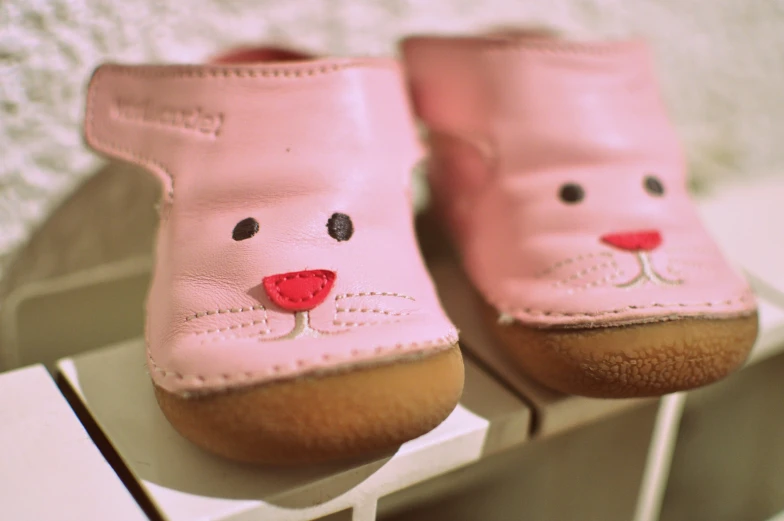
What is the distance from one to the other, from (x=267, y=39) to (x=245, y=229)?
0.26 meters

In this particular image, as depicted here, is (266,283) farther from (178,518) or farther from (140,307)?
(140,307)

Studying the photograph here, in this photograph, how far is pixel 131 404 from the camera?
17.2 inches

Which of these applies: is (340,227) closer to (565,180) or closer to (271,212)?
(271,212)

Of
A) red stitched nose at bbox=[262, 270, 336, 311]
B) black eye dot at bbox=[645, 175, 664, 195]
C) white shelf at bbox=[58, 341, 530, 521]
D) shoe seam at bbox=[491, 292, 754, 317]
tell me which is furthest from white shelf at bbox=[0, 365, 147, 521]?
black eye dot at bbox=[645, 175, 664, 195]

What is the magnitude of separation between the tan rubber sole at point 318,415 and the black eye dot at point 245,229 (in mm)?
92

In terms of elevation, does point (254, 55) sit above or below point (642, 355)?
above

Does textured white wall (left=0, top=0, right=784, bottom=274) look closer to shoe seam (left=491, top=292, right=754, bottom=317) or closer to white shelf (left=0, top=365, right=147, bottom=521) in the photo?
white shelf (left=0, top=365, right=147, bottom=521)

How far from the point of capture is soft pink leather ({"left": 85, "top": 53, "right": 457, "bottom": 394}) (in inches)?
14.2

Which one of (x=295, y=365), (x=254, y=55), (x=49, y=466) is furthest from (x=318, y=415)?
(x=254, y=55)

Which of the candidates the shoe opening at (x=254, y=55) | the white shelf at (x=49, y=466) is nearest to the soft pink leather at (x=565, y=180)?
the shoe opening at (x=254, y=55)

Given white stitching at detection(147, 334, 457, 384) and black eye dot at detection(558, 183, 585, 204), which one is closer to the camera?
white stitching at detection(147, 334, 457, 384)

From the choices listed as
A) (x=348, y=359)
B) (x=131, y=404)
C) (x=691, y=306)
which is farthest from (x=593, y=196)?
(x=131, y=404)

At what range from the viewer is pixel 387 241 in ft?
1.37

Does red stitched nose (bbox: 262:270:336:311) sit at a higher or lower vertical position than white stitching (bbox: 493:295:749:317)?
higher
